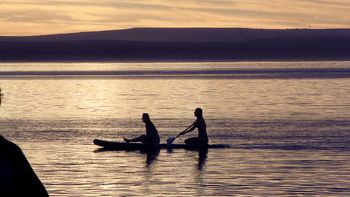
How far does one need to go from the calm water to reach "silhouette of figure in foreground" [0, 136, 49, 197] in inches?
456

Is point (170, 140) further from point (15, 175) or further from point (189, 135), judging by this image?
point (15, 175)

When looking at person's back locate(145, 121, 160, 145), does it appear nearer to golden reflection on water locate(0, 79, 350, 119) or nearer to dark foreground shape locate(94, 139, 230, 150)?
dark foreground shape locate(94, 139, 230, 150)

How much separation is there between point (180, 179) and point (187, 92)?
3845 centimetres

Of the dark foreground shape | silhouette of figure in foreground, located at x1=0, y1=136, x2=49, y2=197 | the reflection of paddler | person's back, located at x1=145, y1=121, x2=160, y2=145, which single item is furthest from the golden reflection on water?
silhouette of figure in foreground, located at x1=0, y1=136, x2=49, y2=197

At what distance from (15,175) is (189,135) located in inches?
1031

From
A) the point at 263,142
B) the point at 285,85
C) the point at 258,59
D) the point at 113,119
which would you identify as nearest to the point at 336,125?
the point at 263,142

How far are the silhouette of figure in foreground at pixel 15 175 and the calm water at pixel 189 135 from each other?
38.0ft

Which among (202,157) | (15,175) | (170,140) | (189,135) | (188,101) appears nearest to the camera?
(15,175)

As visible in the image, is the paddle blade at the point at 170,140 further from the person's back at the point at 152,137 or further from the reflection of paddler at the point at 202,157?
A: the reflection of paddler at the point at 202,157

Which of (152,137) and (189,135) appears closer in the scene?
(152,137)

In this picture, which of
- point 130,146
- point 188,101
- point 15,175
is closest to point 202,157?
point 130,146

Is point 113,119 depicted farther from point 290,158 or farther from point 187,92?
point 187,92

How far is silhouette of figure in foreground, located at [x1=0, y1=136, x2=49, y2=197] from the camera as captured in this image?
5.29 meters

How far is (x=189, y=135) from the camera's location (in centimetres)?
3147
